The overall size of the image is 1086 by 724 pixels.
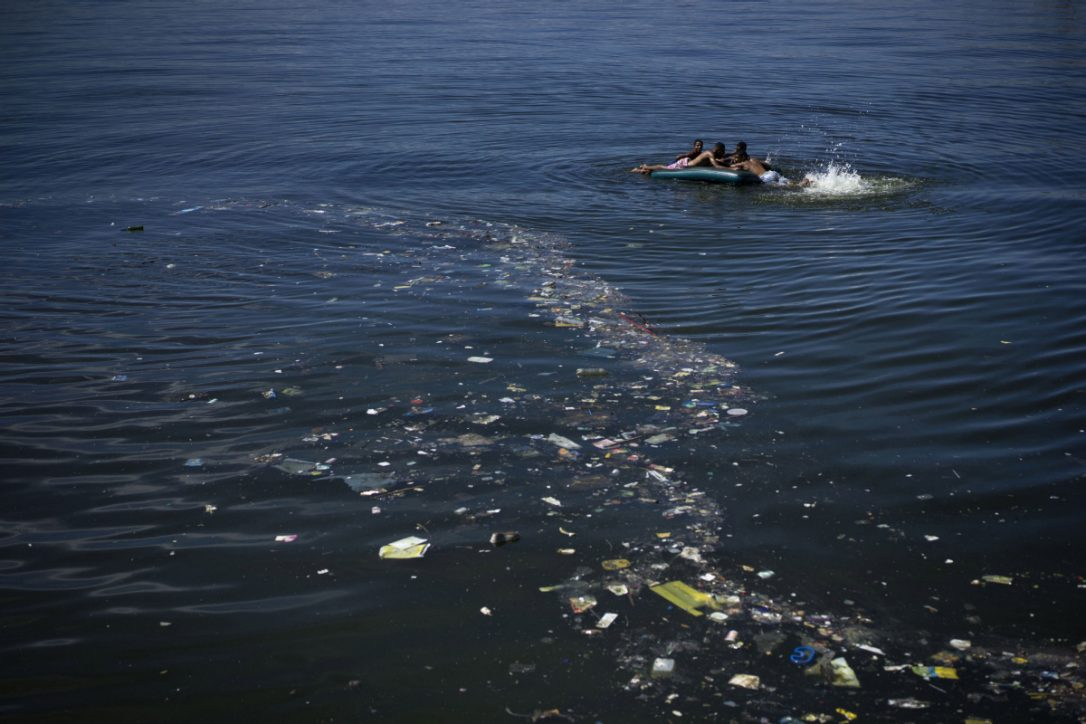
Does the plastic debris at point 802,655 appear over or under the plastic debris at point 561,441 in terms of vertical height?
under

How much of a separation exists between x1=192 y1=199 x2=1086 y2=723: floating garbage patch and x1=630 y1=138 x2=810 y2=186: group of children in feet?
23.8

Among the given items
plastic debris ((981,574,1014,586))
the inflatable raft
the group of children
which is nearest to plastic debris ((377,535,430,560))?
plastic debris ((981,574,1014,586))

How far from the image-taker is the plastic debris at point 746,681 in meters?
4.69

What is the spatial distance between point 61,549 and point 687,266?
8043 millimetres

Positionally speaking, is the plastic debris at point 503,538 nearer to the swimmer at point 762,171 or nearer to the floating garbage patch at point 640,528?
the floating garbage patch at point 640,528

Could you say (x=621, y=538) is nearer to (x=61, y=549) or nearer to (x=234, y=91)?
(x=61, y=549)

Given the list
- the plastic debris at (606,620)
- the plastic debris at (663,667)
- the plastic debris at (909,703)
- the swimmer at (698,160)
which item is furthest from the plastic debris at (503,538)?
the swimmer at (698,160)

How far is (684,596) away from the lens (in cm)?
540

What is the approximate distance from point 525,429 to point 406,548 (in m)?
1.75

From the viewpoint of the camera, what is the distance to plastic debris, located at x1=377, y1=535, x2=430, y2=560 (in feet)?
19.0

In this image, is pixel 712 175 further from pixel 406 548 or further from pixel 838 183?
pixel 406 548

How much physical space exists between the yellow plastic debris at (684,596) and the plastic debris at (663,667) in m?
0.43

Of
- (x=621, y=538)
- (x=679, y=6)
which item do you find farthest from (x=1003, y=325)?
(x=679, y=6)

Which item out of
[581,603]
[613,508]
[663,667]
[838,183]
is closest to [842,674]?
[663,667]
